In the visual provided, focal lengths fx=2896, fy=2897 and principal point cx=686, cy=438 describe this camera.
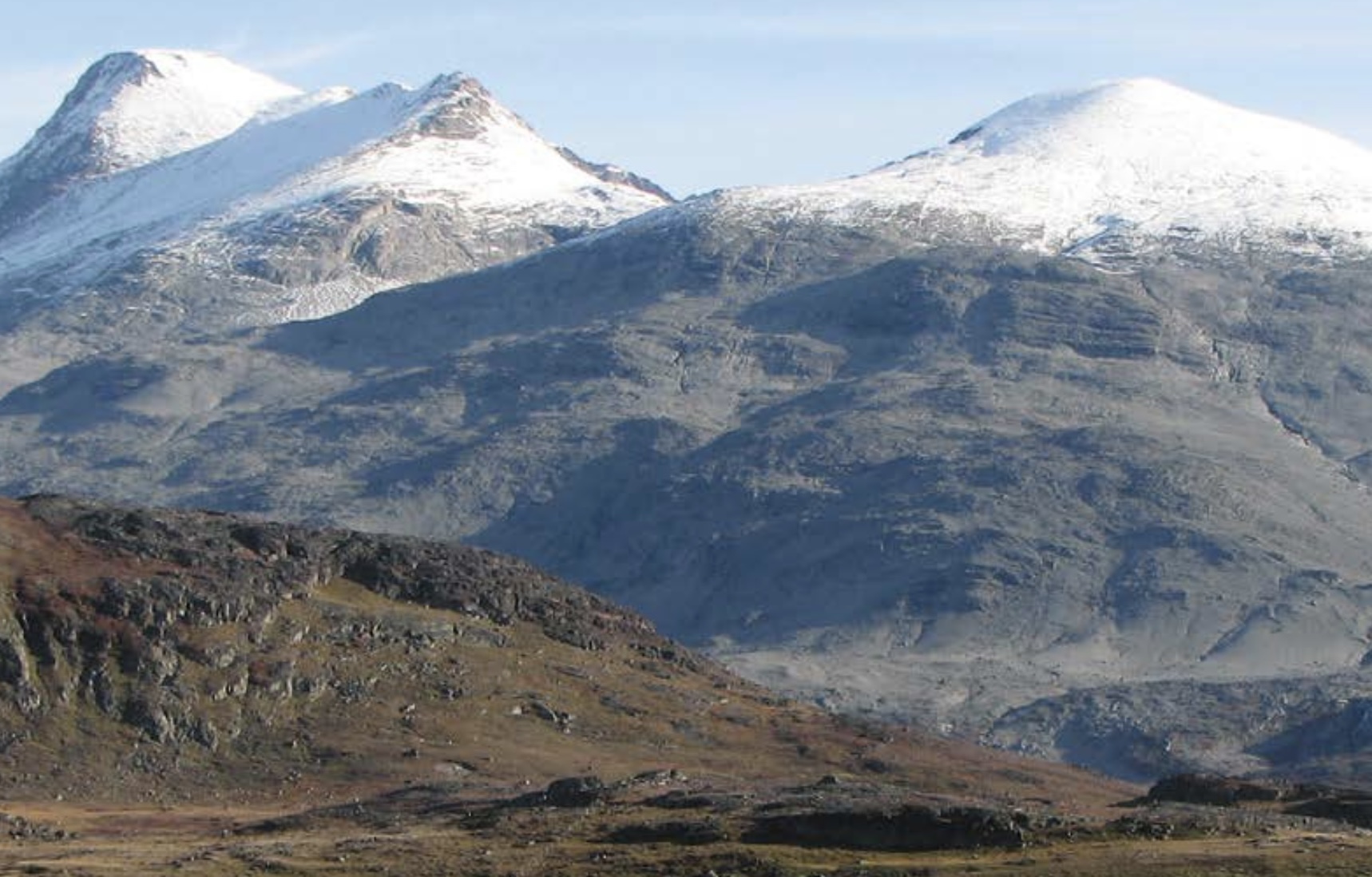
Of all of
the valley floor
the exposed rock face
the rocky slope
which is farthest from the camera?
the rocky slope

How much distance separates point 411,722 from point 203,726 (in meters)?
14.9

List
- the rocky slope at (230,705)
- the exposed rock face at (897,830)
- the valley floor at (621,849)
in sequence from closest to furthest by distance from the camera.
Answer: the valley floor at (621,849) → the exposed rock face at (897,830) → the rocky slope at (230,705)

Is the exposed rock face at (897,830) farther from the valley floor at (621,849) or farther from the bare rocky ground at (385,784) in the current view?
the valley floor at (621,849)

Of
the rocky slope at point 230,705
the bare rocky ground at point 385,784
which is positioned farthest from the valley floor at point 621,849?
Result: the rocky slope at point 230,705

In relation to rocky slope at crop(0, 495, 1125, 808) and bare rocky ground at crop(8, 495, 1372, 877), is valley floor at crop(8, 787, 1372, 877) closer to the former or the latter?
bare rocky ground at crop(8, 495, 1372, 877)

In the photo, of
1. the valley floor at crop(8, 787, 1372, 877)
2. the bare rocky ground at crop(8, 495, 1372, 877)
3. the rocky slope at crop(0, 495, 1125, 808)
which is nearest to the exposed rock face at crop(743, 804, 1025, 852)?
the bare rocky ground at crop(8, 495, 1372, 877)

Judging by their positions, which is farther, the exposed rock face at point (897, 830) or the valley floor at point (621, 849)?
the exposed rock face at point (897, 830)

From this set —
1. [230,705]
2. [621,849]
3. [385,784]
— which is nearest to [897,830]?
[621,849]

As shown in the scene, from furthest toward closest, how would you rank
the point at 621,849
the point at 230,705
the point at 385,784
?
the point at 230,705 < the point at 385,784 < the point at 621,849

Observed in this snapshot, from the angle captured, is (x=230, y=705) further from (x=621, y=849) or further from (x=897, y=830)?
(x=897, y=830)

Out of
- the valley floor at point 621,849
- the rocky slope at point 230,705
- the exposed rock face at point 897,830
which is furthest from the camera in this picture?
the rocky slope at point 230,705

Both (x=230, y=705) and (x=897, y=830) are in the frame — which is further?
(x=230, y=705)

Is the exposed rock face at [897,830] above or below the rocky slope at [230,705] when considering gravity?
above

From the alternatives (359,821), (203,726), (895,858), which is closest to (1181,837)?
(895,858)
